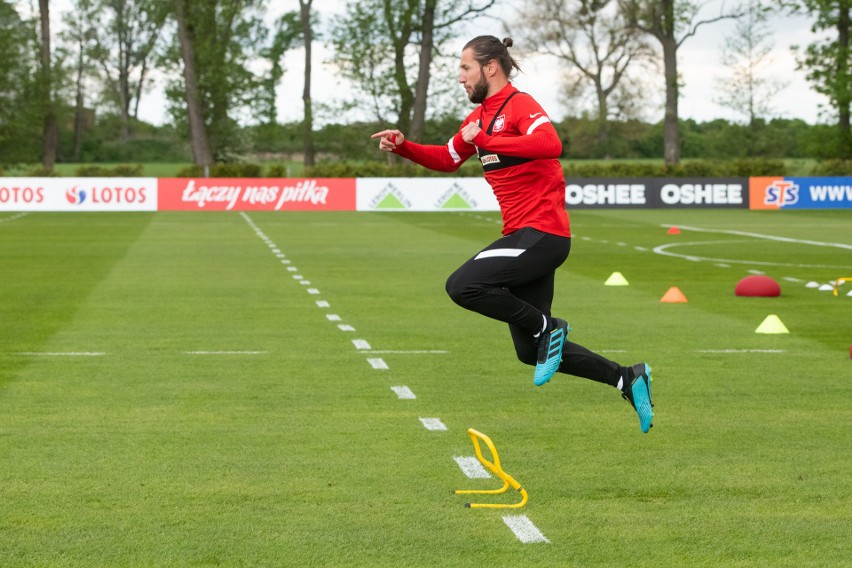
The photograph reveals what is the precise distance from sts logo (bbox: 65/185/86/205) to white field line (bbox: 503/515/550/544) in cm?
4425

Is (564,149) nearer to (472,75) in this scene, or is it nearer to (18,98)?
(18,98)

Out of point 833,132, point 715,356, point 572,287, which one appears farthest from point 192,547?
point 833,132

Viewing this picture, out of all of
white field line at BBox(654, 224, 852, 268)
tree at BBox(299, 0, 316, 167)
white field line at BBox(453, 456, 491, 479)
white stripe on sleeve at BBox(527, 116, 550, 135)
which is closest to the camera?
white field line at BBox(453, 456, 491, 479)

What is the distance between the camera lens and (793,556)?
6.39 metres

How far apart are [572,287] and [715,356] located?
781cm

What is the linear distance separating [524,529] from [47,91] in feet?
273

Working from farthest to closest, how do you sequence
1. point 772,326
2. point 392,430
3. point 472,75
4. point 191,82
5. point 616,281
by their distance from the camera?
point 191,82, point 616,281, point 772,326, point 392,430, point 472,75

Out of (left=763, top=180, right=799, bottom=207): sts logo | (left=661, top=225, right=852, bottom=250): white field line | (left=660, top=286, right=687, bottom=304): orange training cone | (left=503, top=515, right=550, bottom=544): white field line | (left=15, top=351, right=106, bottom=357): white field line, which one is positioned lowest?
(left=503, top=515, right=550, bottom=544): white field line

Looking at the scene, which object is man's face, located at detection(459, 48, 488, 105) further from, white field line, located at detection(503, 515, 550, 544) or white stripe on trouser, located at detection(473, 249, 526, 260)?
white field line, located at detection(503, 515, 550, 544)

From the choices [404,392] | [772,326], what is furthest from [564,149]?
[404,392]

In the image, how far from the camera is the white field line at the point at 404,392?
1092 centimetres

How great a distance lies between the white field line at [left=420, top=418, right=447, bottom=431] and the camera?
9578 mm

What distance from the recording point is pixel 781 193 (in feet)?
176

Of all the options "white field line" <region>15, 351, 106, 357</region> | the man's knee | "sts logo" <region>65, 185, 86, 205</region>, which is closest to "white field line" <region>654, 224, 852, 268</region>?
"white field line" <region>15, 351, 106, 357</region>
